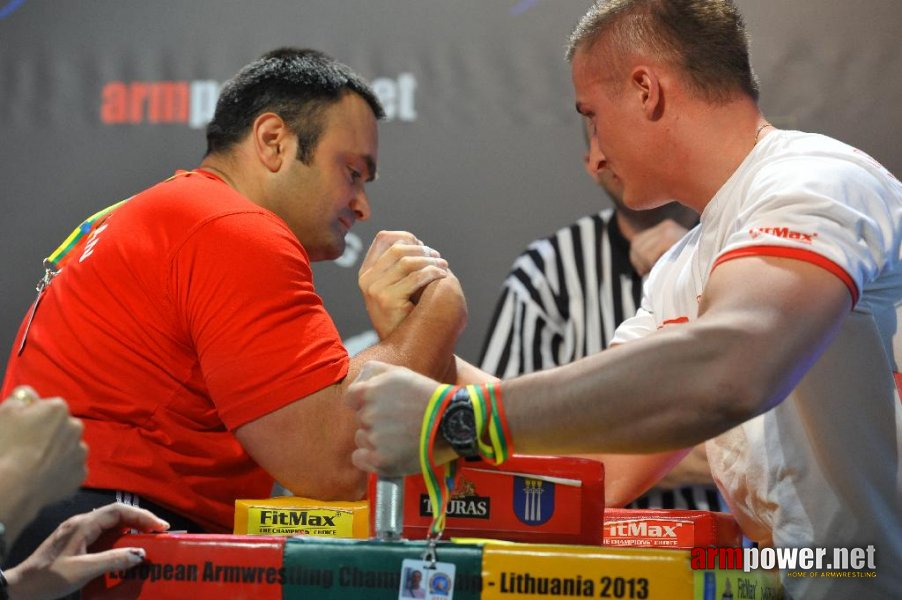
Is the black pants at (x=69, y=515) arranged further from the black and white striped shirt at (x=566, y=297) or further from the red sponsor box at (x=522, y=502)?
the black and white striped shirt at (x=566, y=297)

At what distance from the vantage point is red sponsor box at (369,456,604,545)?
4.41 ft

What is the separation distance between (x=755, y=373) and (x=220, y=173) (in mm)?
1383

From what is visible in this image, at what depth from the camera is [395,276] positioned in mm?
1983

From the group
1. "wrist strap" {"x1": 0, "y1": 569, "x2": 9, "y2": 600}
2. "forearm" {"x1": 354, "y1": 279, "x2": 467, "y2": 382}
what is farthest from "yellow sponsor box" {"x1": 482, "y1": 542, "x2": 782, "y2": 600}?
"forearm" {"x1": 354, "y1": 279, "x2": 467, "y2": 382}

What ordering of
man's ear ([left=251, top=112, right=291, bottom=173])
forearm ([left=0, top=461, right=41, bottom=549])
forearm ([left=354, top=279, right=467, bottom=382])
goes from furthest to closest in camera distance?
man's ear ([left=251, top=112, right=291, bottom=173]) → forearm ([left=354, top=279, right=467, bottom=382]) → forearm ([left=0, top=461, right=41, bottom=549])

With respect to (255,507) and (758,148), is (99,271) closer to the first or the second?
(255,507)

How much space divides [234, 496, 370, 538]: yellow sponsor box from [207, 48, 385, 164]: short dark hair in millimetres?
911

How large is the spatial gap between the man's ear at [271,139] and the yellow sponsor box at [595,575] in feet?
4.09

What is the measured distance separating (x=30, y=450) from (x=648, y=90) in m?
1.13

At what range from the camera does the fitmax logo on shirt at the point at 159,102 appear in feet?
9.93

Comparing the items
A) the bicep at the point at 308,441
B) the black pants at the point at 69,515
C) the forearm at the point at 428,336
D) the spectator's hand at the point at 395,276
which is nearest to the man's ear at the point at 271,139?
the spectator's hand at the point at 395,276

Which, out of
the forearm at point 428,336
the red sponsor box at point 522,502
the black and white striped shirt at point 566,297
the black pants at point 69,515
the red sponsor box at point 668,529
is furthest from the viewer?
the black and white striped shirt at point 566,297

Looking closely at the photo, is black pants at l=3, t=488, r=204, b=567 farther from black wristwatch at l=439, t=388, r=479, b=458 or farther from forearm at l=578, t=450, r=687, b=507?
forearm at l=578, t=450, r=687, b=507

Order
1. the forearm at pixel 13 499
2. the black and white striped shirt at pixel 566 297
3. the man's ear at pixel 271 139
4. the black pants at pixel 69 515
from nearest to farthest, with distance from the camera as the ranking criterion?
the forearm at pixel 13 499
the black pants at pixel 69 515
the man's ear at pixel 271 139
the black and white striped shirt at pixel 566 297
